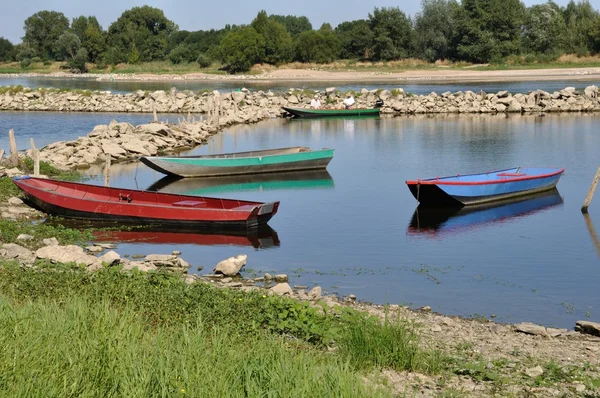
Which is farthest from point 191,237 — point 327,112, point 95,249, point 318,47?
point 318,47

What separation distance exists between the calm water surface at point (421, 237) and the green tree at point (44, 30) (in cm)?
11103

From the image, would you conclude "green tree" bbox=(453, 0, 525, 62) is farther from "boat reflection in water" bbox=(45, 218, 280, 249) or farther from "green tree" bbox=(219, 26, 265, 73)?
"boat reflection in water" bbox=(45, 218, 280, 249)

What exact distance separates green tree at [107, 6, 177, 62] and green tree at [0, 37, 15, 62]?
2364 centimetres

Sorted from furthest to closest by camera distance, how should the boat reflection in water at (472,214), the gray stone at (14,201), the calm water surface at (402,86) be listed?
the calm water surface at (402,86) → the gray stone at (14,201) → the boat reflection in water at (472,214)

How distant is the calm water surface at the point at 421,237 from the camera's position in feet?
52.0

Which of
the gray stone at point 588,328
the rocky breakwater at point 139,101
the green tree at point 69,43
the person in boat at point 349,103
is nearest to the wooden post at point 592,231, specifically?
the gray stone at point 588,328

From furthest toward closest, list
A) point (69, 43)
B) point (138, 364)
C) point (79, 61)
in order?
point (69, 43) → point (79, 61) → point (138, 364)

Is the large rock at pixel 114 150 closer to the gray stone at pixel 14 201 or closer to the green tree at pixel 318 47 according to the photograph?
the gray stone at pixel 14 201

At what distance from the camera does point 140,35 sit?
12256 cm

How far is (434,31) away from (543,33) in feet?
41.6

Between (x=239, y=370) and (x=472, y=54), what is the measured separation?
90357mm

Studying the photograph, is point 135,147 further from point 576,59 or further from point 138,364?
point 576,59

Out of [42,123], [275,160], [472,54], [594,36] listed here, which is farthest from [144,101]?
[594,36]

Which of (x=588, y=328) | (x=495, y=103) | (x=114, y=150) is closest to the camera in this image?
(x=588, y=328)
